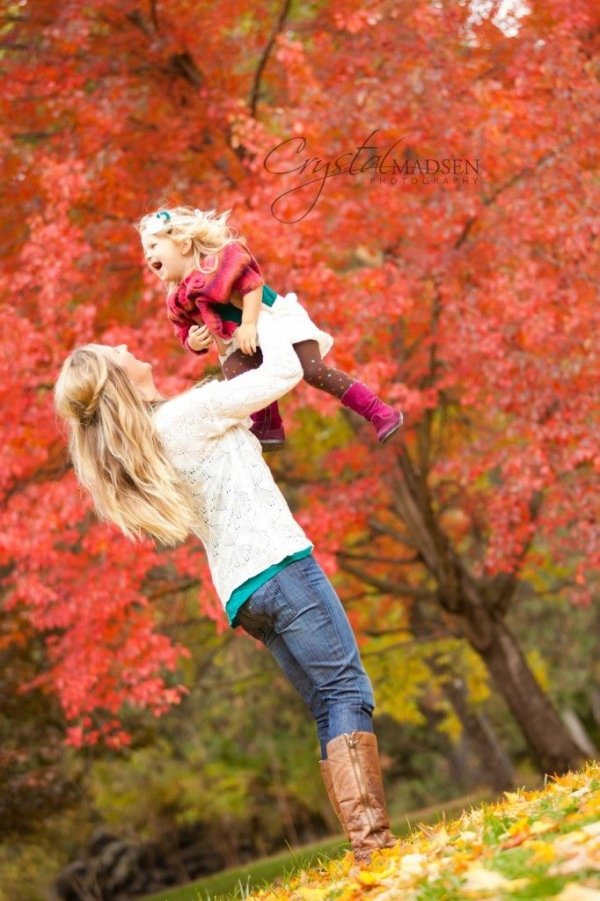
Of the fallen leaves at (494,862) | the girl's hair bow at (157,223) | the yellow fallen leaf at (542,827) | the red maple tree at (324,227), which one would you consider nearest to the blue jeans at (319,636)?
the fallen leaves at (494,862)

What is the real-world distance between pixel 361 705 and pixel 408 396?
6430 mm

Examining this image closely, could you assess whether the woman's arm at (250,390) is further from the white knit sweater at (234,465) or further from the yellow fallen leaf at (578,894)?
the yellow fallen leaf at (578,894)

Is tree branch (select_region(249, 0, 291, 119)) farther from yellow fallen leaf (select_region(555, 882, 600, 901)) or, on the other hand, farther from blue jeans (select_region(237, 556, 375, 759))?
yellow fallen leaf (select_region(555, 882, 600, 901))

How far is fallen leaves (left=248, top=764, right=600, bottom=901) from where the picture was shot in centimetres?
281

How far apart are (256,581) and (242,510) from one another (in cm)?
25

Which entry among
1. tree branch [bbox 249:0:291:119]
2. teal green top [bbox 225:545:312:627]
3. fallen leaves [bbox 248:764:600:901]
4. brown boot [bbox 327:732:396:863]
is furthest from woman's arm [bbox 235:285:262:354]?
tree branch [bbox 249:0:291:119]

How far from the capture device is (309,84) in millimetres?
10242

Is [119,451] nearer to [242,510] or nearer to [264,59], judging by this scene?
[242,510]

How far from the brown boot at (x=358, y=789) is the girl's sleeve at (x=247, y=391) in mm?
1156

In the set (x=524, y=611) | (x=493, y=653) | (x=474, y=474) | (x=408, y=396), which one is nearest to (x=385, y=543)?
(x=493, y=653)

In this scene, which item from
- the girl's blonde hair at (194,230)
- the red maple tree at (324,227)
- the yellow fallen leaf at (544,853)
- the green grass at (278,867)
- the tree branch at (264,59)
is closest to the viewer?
the yellow fallen leaf at (544,853)

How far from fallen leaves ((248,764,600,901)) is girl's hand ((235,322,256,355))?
1.82 m

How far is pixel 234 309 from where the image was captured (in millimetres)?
4543

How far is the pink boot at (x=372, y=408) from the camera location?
180 inches
